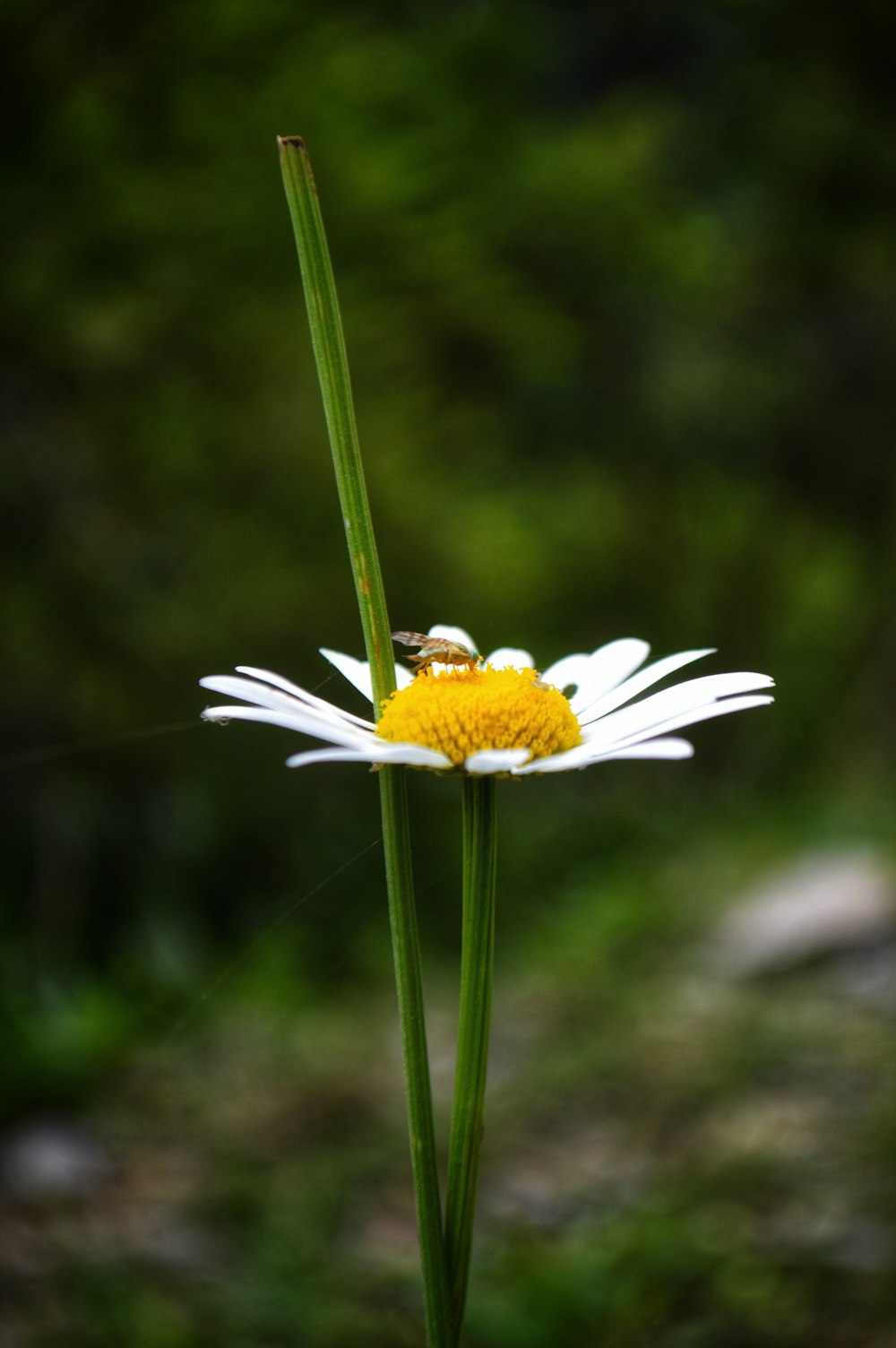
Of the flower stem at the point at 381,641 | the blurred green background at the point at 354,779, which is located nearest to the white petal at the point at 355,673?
the flower stem at the point at 381,641

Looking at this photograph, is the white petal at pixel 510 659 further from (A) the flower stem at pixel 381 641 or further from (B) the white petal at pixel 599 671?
(A) the flower stem at pixel 381 641

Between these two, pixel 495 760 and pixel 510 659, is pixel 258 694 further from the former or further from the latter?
pixel 510 659

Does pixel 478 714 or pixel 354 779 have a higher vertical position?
pixel 354 779

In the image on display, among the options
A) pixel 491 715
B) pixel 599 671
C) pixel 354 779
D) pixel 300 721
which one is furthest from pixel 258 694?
pixel 354 779

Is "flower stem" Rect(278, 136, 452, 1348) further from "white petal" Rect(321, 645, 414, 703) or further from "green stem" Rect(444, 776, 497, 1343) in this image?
"white petal" Rect(321, 645, 414, 703)

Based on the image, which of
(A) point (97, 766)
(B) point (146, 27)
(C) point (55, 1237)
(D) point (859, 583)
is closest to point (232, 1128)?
(C) point (55, 1237)
